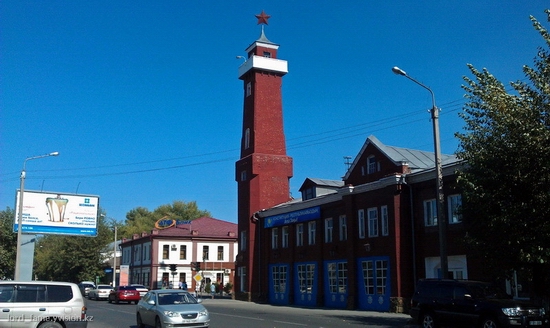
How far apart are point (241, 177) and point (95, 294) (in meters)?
17.3

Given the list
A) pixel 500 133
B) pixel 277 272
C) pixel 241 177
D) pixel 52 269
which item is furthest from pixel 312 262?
pixel 52 269

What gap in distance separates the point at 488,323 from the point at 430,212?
45.5ft

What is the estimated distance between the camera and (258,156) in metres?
47.9

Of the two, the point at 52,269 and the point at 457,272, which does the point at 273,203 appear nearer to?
the point at 457,272

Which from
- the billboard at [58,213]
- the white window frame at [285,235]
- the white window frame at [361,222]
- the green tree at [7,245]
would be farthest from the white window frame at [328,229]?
the green tree at [7,245]

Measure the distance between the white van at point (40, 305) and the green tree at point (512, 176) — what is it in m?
13.1

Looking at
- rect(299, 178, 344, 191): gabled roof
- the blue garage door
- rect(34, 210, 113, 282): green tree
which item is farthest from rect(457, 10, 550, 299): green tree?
rect(34, 210, 113, 282): green tree

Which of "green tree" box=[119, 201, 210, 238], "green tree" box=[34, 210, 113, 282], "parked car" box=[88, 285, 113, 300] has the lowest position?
"parked car" box=[88, 285, 113, 300]

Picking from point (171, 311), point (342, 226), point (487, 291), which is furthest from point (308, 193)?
point (171, 311)

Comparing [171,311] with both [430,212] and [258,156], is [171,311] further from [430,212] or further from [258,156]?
[258,156]

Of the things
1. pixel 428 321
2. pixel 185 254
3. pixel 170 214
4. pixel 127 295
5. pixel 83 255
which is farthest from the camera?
pixel 170 214

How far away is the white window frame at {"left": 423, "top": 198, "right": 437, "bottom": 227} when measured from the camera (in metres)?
30.1

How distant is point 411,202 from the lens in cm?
3145

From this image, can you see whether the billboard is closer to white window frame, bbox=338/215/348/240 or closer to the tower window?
the tower window
